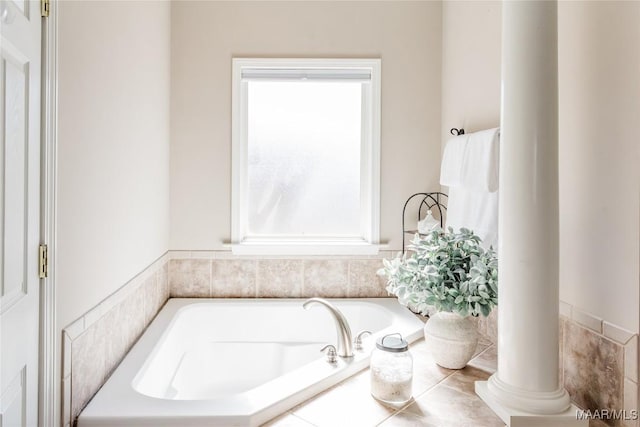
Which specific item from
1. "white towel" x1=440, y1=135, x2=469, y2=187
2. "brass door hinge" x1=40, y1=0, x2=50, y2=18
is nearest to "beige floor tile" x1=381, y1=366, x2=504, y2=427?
"white towel" x1=440, y1=135, x2=469, y2=187

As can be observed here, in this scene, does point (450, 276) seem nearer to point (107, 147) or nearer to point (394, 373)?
point (394, 373)

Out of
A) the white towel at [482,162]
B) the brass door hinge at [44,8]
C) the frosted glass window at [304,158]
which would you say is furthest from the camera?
the frosted glass window at [304,158]

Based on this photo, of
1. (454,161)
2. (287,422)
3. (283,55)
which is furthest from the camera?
(283,55)

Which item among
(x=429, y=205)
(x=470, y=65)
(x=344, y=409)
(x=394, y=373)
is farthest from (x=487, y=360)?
(x=470, y=65)

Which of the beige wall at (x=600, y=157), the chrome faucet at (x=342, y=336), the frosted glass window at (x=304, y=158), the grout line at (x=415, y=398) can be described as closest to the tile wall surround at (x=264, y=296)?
the beige wall at (x=600, y=157)

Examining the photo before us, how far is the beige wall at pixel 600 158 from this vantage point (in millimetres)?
970

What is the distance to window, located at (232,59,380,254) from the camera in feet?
7.33

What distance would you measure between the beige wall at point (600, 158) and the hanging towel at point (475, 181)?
0.91 ft

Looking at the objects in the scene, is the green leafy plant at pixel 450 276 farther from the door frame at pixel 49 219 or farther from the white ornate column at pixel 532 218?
the door frame at pixel 49 219

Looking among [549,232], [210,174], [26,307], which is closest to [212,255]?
[210,174]

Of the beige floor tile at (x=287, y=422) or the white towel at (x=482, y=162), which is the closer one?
the beige floor tile at (x=287, y=422)

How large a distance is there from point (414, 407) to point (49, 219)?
1.20 metres

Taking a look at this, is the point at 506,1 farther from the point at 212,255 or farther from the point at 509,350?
the point at 212,255

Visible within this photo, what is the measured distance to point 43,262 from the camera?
0.97 m
